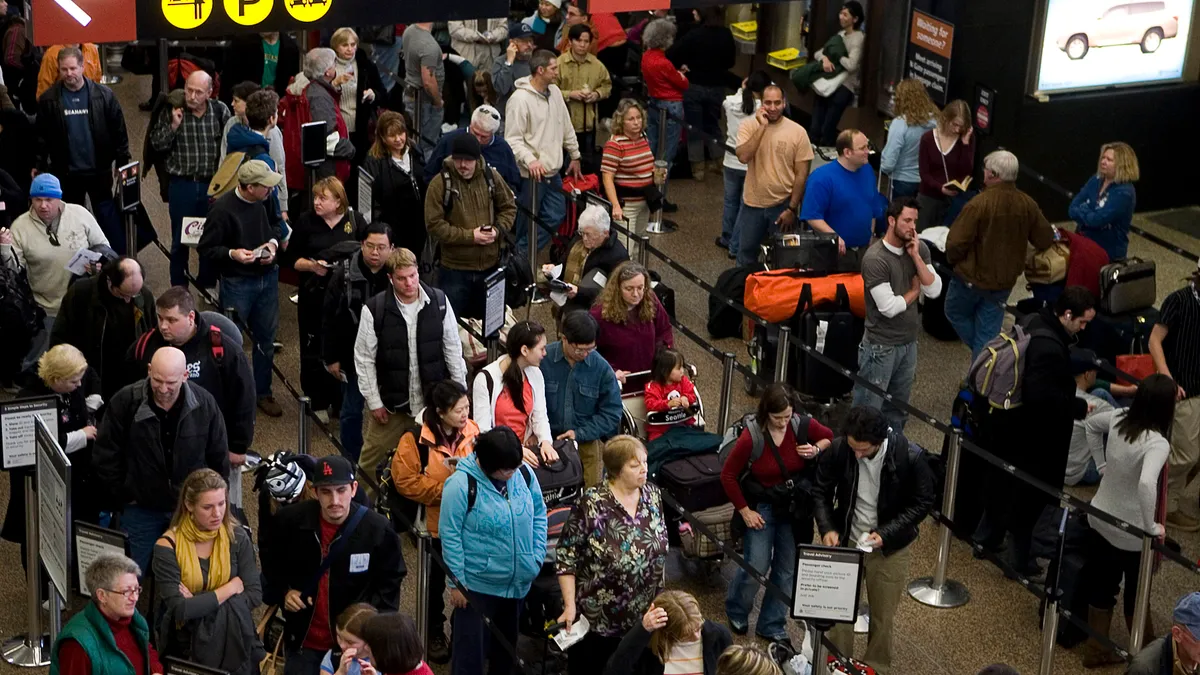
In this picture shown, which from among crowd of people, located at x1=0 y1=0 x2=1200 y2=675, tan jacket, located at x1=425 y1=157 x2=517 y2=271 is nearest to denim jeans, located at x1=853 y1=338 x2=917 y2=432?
crowd of people, located at x1=0 y1=0 x2=1200 y2=675

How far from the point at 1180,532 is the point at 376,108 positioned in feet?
22.7

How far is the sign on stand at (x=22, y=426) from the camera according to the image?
7.41 meters

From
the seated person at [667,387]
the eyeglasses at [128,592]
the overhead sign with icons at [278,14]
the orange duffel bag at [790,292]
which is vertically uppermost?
the overhead sign with icons at [278,14]

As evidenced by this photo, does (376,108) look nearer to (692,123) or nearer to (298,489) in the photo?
(692,123)

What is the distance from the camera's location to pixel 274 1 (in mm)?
8758

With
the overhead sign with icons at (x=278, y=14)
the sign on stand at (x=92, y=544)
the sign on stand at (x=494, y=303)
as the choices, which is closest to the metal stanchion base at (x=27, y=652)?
the sign on stand at (x=92, y=544)

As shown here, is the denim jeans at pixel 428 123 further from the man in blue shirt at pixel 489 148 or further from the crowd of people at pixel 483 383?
the man in blue shirt at pixel 489 148

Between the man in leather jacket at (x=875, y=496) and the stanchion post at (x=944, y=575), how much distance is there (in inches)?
38.3

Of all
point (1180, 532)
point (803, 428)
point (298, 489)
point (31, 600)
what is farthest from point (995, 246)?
point (31, 600)

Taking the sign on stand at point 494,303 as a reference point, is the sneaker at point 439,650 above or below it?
below

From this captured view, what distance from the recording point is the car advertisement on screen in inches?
559

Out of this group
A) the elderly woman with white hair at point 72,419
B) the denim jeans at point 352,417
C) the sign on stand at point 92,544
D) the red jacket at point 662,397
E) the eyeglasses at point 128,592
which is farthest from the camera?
the denim jeans at point 352,417

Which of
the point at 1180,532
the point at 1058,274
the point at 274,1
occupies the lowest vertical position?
the point at 1180,532

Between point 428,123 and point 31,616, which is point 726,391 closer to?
point 31,616
